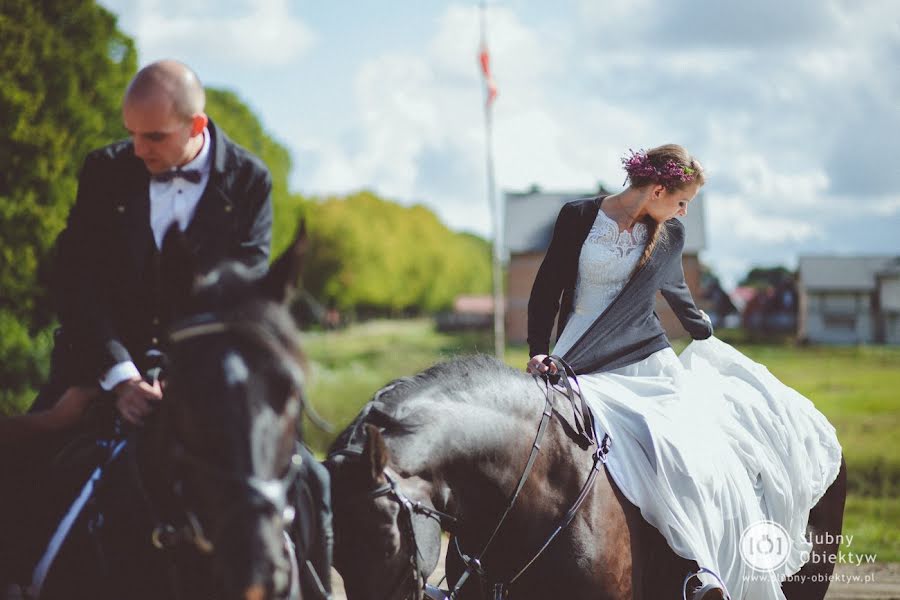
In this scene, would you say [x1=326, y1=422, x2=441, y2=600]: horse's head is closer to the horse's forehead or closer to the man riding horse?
the man riding horse

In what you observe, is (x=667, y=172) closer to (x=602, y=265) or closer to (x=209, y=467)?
(x=602, y=265)

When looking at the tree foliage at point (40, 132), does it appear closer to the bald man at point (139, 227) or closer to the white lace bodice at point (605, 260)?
the white lace bodice at point (605, 260)

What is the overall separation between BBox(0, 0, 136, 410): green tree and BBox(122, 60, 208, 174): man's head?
46.1 ft

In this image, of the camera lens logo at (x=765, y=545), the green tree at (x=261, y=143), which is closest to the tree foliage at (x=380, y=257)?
the green tree at (x=261, y=143)

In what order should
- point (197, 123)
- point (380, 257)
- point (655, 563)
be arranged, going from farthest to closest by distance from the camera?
1. point (380, 257)
2. point (655, 563)
3. point (197, 123)

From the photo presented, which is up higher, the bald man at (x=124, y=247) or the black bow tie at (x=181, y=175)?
the black bow tie at (x=181, y=175)

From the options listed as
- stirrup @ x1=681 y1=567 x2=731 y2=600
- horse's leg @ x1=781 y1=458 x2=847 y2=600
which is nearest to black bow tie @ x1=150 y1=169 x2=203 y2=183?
stirrup @ x1=681 y1=567 x2=731 y2=600

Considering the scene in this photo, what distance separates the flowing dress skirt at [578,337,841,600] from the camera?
185 inches

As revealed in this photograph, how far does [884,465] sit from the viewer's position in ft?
42.3

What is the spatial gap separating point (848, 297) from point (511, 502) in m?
73.1

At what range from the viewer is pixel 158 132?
3156mm

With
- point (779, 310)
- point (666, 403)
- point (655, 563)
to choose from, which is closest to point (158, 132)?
point (666, 403)

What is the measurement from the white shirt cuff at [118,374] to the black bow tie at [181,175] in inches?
27.1

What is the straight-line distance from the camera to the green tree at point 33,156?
16.4m
